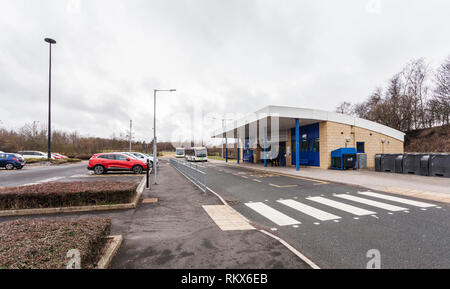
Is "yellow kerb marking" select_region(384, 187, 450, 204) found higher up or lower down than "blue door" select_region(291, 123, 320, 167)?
lower down

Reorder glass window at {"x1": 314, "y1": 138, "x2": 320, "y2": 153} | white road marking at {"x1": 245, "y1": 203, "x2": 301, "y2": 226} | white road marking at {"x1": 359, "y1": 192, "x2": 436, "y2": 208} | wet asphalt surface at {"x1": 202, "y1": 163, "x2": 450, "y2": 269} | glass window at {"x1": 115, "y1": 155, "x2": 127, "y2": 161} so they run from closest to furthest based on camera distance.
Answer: wet asphalt surface at {"x1": 202, "y1": 163, "x2": 450, "y2": 269}, white road marking at {"x1": 245, "y1": 203, "x2": 301, "y2": 226}, white road marking at {"x1": 359, "y1": 192, "x2": 436, "y2": 208}, glass window at {"x1": 115, "y1": 155, "x2": 127, "y2": 161}, glass window at {"x1": 314, "y1": 138, "x2": 320, "y2": 153}

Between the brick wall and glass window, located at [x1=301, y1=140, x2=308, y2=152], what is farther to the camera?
glass window, located at [x1=301, y1=140, x2=308, y2=152]

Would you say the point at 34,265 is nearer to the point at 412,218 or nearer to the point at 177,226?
the point at 177,226

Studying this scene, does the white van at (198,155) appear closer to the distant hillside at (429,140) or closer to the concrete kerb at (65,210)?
the concrete kerb at (65,210)

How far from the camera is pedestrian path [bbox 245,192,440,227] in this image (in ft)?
17.7

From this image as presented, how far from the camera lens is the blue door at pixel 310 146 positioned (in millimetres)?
20609

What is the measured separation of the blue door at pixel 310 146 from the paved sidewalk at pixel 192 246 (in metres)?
17.9

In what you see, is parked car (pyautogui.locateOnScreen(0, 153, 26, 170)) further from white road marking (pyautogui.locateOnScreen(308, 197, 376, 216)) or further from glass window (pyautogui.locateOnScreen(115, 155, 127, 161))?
white road marking (pyautogui.locateOnScreen(308, 197, 376, 216))

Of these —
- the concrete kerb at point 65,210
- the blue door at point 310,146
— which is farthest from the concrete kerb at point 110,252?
the blue door at point 310,146

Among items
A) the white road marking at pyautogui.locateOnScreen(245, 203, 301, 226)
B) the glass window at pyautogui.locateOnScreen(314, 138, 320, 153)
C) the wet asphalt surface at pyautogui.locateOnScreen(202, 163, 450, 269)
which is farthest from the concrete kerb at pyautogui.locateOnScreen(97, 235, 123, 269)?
the glass window at pyautogui.locateOnScreen(314, 138, 320, 153)

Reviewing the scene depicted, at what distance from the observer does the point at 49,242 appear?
2.91 meters

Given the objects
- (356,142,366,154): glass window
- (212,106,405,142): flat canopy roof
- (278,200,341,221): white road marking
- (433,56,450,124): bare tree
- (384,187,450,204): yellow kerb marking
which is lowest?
(278,200,341,221): white road marking

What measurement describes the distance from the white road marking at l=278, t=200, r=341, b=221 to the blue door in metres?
14.9

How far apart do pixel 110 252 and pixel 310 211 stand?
16.9 feet
